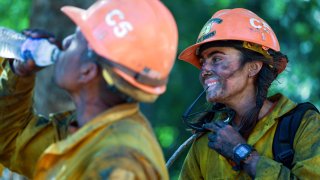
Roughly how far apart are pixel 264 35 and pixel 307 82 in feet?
40.9

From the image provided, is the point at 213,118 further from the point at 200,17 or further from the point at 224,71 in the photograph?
the point at 200,17

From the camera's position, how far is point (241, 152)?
→ 21.1ft

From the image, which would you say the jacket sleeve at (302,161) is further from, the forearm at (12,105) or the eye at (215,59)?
the forearm at (12,105)

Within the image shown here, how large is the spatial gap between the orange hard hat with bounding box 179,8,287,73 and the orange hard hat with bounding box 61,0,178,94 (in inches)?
73.2

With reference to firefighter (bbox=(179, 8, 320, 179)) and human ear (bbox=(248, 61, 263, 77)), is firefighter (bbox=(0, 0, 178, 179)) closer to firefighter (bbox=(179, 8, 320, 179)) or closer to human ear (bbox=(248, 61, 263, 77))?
firefighter (bbox=(179, 8, 320, 179))

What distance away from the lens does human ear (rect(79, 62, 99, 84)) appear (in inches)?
197

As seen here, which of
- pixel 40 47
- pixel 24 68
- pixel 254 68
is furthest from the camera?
pixel 254 68

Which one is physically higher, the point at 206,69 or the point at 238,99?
the point at 206,69

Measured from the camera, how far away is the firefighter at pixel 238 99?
21.4ft

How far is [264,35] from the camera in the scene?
22.8 feet

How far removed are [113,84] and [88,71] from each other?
0.16 meters

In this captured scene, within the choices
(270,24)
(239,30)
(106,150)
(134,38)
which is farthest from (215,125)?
(270,24)

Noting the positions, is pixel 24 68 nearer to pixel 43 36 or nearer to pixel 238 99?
pixel 43 36

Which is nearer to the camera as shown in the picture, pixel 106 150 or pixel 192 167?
pixel 106 150
